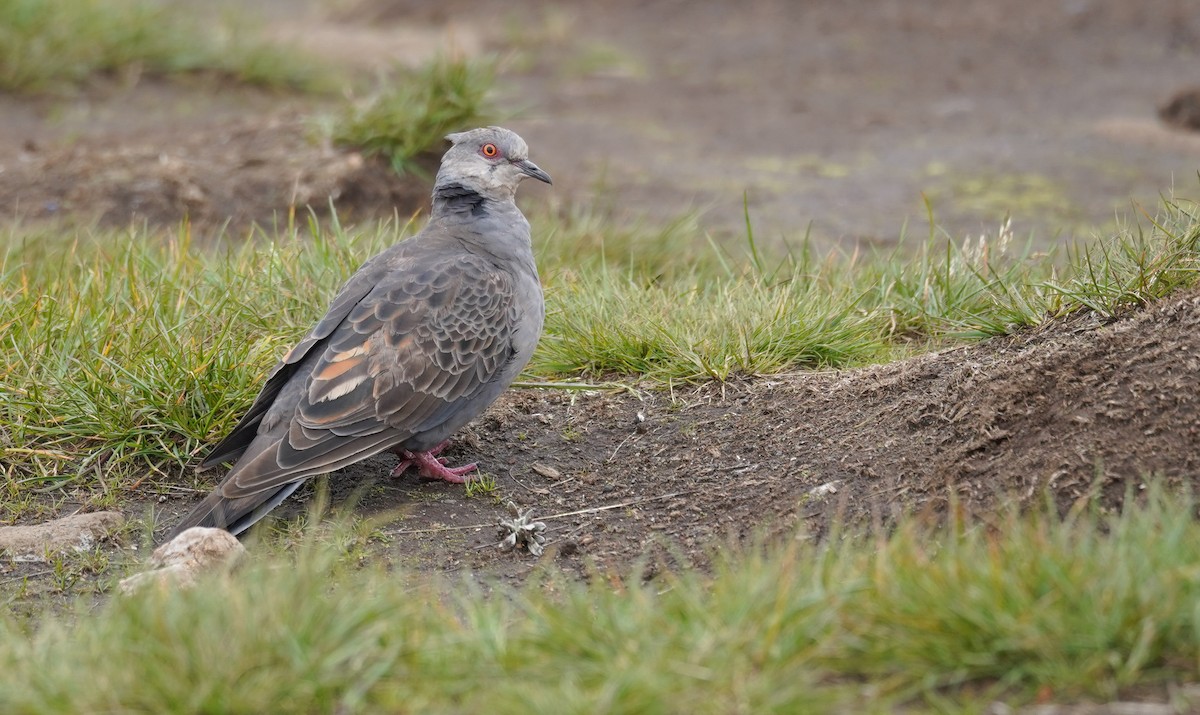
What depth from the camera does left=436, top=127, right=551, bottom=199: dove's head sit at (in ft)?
17.0

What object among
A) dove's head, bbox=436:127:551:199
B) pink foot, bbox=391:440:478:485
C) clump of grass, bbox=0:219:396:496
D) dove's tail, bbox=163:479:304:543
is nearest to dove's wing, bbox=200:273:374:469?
clump of grass, bbox=0:219:396:496

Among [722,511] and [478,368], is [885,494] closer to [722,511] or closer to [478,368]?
[722,511]

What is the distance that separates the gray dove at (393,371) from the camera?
4352 millimetres

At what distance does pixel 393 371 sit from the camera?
454 cm

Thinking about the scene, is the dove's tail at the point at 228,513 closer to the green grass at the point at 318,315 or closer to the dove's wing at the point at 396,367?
the dove's wing at the point at 396,367

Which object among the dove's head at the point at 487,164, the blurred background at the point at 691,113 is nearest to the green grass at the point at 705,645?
the dove's head at the point at 487,164

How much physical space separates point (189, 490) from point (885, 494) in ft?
7.99

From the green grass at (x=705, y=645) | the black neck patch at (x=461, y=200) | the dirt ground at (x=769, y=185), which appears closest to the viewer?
the green grass at (x=705, y=645)

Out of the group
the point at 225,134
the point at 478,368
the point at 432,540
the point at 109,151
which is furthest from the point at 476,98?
the point at 432,540

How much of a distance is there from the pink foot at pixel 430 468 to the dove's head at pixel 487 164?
41.9 inches

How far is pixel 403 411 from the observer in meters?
4.55

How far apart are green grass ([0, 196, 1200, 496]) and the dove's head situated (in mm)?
596

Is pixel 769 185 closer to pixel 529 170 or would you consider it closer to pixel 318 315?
pixel 529 170

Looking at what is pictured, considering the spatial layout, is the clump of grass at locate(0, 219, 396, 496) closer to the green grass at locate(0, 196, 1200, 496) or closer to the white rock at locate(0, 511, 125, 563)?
the green grass at locate(0, 196, 1200, 496)
